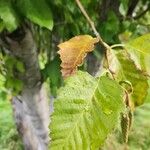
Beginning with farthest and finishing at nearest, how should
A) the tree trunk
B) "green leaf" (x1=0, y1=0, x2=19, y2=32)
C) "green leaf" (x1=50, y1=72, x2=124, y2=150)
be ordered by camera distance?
the tree trunk
"green leaf" (x1=0, y1=0, x2=19, y2=32)
"green leaf" (x1=50, y1=72, x2=124, y2=150)

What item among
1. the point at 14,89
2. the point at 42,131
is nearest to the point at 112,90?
the point at 14,89

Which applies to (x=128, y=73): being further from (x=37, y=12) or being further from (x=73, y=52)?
(x=37, y=12)

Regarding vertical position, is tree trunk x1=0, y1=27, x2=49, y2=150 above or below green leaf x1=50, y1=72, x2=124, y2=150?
above

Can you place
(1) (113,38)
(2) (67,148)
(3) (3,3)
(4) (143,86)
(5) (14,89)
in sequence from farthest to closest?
1. (5) (14,89)
2. (1) (113,38)
3. (3) (3,3)
4. (4) (143,86)
5. (2) (67,148)

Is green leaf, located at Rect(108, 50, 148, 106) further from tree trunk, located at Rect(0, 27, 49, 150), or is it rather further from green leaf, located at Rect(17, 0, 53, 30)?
tree trunk, located at Rect(0, 27, 49, 150)

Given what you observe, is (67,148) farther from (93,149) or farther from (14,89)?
(14,89)

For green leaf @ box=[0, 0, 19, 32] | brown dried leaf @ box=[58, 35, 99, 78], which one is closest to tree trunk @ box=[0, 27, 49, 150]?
Answer: green leaf @ box=[0, 0, 19, 32]

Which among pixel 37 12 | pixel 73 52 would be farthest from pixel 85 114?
pixel 37 12
